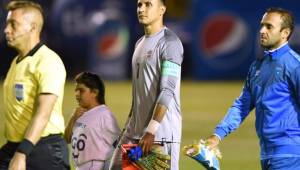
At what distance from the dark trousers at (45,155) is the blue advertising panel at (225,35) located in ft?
63.2

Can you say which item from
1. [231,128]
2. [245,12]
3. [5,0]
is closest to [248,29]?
[245,12]

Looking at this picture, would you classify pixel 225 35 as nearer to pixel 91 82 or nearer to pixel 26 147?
pixel 91 82

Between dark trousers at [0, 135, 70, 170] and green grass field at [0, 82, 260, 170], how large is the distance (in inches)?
202

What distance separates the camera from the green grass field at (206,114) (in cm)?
1261

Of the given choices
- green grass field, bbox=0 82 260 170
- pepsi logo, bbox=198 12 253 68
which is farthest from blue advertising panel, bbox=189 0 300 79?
green grass field, bbox=0 82 260 170

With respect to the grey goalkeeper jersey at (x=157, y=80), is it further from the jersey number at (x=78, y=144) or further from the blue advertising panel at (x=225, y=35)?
the blue advertising panel at (x=225, y=35)

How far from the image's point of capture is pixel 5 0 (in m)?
25.6

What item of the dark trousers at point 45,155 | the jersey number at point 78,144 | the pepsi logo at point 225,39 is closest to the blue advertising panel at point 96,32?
the pepsi logo at point 225,39

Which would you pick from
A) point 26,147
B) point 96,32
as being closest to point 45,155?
point 26,147

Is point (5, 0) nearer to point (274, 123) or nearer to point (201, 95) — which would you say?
point (201, 95)

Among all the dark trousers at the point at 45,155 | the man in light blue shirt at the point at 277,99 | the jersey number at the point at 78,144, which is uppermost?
the man in light blue shirt at the point at 277,99

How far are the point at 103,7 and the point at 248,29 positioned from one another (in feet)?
13.4

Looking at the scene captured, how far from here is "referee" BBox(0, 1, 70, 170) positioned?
6.36 meters

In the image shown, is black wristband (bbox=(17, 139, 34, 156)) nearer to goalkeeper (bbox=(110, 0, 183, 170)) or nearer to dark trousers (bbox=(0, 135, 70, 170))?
dark trousers (bbox=(0, 135, 70, 170))
